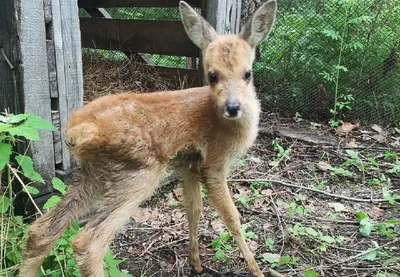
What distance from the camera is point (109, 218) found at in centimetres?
305

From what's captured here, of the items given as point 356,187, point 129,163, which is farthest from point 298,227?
point 129,163

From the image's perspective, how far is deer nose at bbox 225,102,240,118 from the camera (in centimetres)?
325

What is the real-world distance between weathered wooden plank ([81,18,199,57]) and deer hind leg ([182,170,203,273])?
9.03 ft

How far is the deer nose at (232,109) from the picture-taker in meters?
3.25

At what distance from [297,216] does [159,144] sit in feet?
5.93

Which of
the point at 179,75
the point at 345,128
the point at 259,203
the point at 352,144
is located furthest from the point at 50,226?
the point at 345,128

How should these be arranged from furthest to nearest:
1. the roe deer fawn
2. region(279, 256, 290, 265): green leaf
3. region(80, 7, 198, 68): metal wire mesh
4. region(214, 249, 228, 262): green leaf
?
region(80, 7, 198, 68): metal wire mesh < region(214, 249, 228, 262): green leaf < region(279, 256, 290, 265): green leaf < the roe deer fawn

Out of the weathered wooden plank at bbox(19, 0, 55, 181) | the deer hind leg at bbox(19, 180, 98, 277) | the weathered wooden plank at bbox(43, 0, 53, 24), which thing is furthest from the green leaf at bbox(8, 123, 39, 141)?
the weathered wooden plank at bbox(43, 0, 53, 24)

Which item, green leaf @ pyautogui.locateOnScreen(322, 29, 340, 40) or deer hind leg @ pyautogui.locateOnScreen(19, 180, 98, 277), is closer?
deer hind leg @ pyautogui.locateOnScreen(19, 180, 98, 277)

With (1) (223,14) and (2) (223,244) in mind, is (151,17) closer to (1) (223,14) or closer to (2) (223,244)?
(1) (223,14)

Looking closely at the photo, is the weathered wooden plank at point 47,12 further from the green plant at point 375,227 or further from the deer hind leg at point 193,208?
the green plant at point 375,227

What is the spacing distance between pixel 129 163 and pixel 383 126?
4.40 meters

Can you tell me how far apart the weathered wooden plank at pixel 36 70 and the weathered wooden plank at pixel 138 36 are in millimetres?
2715

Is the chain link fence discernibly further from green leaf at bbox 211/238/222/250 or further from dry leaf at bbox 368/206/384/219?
green leaf at bbox 211/238/222/250
